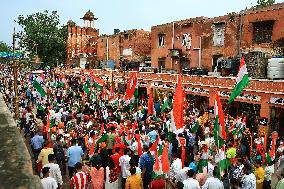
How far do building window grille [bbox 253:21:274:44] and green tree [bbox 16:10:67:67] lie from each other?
35.0 m

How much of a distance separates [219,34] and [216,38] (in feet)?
1.35

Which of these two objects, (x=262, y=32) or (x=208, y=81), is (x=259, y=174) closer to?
(x=208, y=81)

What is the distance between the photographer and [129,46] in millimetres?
39125

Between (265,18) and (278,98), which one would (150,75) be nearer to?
(265,18)

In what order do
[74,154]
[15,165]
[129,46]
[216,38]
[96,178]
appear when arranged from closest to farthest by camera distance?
[15,165] → [96,178] → [74,154] → [216,38] → [129,46]

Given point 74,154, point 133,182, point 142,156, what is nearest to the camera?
point 133,182

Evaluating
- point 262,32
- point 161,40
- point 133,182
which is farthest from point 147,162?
point 161,40

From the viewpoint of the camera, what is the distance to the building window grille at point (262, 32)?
2327 cm

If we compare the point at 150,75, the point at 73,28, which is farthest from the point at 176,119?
the point at 73,28

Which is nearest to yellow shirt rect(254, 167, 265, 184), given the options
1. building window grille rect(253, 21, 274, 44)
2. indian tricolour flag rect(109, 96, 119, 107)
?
indian tricolour flag rect(109, 96, 119, 107)

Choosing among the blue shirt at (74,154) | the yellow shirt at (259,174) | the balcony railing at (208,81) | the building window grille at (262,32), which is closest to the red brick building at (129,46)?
the balcony railing at (208,81)

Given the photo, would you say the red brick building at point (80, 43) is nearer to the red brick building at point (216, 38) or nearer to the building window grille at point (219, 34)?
the red brick building at point (216, 38)

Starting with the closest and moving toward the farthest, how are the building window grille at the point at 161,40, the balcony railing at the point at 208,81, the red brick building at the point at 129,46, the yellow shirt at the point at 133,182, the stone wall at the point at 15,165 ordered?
the stone wall at the point at 15,165
the yellow shirt at the point at 133,182
the balcony railing at the point at 208,81
the building window grille at the point at 161,40
the red brick building at the point at 129,46

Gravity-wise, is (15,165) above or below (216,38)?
below
